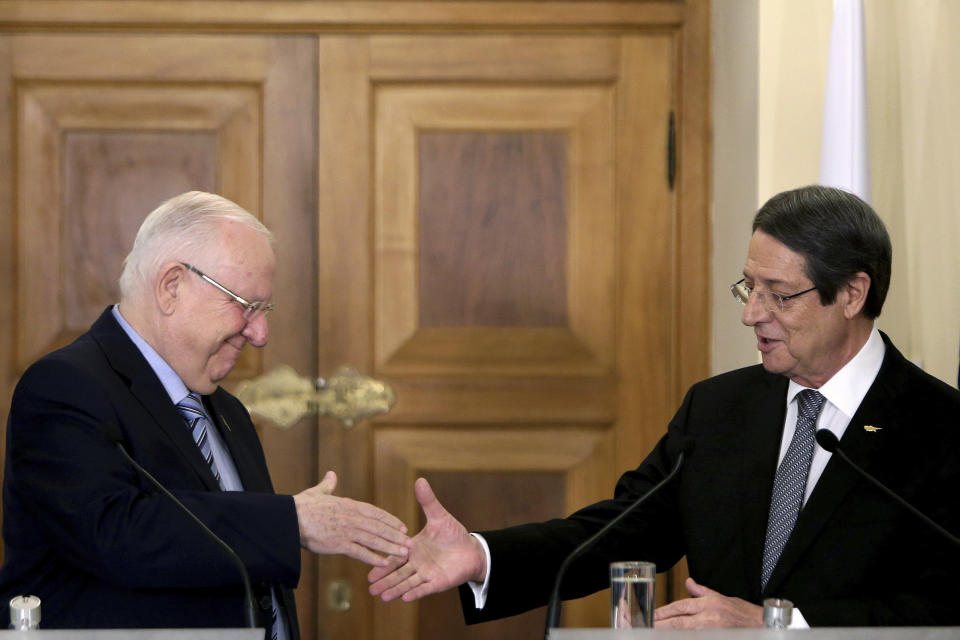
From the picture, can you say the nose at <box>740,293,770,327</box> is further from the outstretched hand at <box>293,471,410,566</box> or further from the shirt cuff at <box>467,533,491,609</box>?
the outstretched hand at <box>293,471,410,566</box>

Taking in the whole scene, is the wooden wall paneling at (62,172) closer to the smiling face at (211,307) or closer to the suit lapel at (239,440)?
the suit lapel at (239,440)

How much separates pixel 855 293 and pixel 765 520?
46 centimetres

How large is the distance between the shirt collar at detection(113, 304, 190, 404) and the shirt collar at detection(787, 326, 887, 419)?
48.3 inches

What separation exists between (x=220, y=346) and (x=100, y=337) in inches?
8.7

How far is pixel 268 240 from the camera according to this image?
228cm

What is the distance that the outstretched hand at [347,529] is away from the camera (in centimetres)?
202

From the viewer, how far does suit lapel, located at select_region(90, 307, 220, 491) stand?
6.75 feet

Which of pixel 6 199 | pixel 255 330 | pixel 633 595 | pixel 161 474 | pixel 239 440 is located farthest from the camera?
pixel 6 199

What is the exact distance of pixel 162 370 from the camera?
84.8 inches

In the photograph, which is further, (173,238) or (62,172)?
(62,172)

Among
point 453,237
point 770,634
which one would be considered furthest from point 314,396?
point 770,634

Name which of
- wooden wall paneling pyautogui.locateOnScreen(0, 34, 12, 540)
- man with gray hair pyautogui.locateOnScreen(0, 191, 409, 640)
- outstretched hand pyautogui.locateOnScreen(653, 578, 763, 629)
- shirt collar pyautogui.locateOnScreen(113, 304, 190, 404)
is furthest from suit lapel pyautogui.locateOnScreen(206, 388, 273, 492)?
wooden wall paneling pyautogui.locateOnScreen(0, 34, 12, 540)

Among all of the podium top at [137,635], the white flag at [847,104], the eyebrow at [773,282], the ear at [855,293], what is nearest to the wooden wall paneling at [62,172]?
the white flag at [847,104]

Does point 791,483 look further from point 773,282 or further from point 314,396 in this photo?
point 314,396
